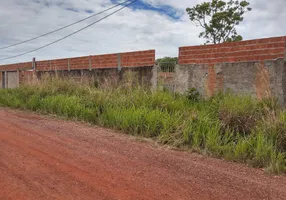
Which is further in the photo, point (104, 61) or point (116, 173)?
point (104, 61)

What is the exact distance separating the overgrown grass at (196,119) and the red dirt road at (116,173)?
0.39 m

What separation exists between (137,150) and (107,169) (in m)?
1.17

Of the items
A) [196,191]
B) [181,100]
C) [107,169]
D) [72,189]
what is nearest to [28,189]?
[72,189]

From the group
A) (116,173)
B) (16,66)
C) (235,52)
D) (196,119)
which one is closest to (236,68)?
(235,52)

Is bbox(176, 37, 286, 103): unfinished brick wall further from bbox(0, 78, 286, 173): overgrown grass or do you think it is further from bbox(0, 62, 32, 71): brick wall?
bbox(0, 62, 32, 71): brick wall

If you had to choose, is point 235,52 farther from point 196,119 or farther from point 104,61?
point 104,61

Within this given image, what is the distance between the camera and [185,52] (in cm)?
877

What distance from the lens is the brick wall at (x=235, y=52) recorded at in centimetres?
674

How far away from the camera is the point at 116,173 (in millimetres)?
3781

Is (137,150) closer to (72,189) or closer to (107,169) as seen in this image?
(107,169)

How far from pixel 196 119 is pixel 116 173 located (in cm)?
275

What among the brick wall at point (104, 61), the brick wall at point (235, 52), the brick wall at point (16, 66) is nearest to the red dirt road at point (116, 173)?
the brick wall at point (235, 52)

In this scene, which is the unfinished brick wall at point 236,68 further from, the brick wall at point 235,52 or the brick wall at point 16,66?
the brick wall at point 16,66

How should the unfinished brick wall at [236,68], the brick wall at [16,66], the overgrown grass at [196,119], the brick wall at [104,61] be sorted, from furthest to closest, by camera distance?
the brick wall at [16,66], the brick wall at [104,61], the unfinished brick wall at [236,68], the overgrown grass at [196,119]
